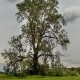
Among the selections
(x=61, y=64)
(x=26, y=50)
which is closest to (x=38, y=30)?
(x=26, y=50)

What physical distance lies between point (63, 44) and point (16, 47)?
902cm

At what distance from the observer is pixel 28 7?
41.4 metres

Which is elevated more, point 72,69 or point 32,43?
point 32,43

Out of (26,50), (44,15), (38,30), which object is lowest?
(26,50)

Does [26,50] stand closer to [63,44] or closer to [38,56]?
[38,56]

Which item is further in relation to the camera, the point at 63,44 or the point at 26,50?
the point at 63,44

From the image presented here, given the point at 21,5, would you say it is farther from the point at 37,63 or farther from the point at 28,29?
the point at 37,63

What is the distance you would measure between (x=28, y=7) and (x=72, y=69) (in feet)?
46.9

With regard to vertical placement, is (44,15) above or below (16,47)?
above

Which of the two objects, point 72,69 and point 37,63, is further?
point 72,69

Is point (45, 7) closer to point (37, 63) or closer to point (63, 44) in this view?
point (63, 44)

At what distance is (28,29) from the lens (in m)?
41.0

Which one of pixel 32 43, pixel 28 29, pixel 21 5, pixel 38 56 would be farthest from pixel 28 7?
pixel 38 56

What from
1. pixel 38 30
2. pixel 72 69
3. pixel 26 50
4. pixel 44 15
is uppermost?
pixel 44 15
